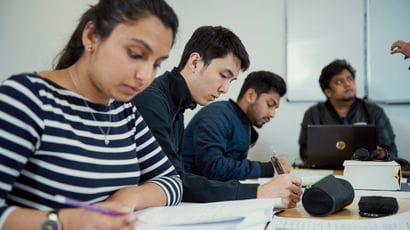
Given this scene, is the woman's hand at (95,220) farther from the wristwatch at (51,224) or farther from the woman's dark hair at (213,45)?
the woman's dark hair at (213,45)

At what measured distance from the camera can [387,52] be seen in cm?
279

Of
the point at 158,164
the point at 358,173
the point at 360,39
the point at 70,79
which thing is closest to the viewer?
the point at 70,79

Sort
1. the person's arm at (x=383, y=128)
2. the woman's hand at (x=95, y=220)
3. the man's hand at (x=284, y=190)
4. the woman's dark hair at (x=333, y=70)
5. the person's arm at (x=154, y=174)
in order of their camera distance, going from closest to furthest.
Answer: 1. the woman's hand at (x=95, y=220)
2. the person's arm at (x=154, y=174)
3. the man's hand at (x=284, y=190)
4. the person's arm at (x=383, y=128)
5. the woman's dark hair at (x=333, y=70)

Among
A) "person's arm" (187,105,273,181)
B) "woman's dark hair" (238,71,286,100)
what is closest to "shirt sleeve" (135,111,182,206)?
"person's arm" (187,105,273,181)

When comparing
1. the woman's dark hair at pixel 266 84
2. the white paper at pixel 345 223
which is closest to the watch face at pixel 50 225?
the white paper at pixel 345 223

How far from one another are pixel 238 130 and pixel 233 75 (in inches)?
21.5

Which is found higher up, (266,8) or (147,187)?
(266,8)

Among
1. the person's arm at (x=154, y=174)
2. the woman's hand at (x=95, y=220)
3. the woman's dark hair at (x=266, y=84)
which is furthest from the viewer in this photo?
the woman's dark hair at (x=266, y=84)

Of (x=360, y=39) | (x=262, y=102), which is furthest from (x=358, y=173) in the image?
(x=360, y=39)

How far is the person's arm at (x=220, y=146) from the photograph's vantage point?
1.68m

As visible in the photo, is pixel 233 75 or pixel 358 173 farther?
pixel 233 75

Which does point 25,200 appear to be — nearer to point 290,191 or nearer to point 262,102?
point 290,191

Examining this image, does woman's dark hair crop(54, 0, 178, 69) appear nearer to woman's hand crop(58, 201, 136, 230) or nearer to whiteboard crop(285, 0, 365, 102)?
→ woman's hand crop(58, 201, 136, 230)

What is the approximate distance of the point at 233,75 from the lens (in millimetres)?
1493
